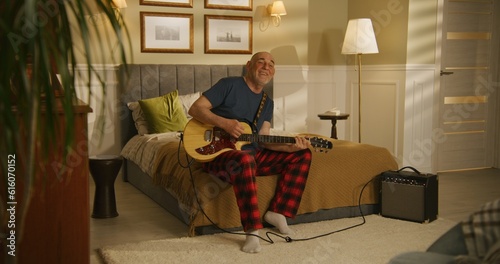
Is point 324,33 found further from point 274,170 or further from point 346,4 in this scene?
point 274,170

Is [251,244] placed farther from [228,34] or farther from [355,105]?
[355,105]

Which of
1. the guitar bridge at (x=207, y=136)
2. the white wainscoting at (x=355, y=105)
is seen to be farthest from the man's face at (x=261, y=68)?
the white wainscoting at (x=355, y=105)

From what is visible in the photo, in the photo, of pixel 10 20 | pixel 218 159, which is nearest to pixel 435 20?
pixel 218 159

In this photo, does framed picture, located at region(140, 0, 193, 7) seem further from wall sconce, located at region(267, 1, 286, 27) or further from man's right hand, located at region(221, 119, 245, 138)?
man's right hand, located at region(221, 119, 245, 138)

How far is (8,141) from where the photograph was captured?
3.98 feet

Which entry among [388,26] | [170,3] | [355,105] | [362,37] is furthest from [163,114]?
[388,26]

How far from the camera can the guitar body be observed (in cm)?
347

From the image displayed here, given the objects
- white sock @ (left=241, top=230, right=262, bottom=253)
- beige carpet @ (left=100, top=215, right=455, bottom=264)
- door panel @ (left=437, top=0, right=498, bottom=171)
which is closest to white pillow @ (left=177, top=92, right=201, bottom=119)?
beige carpet @ (left=100, top=215, right=455, bottom=264)

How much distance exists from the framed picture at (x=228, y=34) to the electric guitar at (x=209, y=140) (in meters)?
2.20

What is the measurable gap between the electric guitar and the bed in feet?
0.47

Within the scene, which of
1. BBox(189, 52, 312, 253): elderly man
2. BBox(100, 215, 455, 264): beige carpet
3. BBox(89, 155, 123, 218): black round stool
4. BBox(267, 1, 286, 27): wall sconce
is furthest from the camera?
BBox(267, 1, 286, 27): wall sconce

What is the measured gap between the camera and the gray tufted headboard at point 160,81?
5211mm

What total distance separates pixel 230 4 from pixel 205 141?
2.49 meters

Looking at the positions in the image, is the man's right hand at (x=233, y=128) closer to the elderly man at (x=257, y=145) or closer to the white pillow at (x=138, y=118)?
A: the elderly man at (x=257, y=145)
